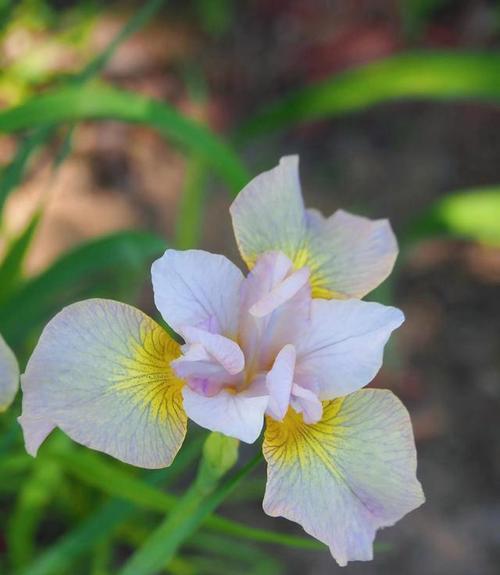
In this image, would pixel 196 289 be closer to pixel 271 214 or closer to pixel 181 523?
pixel 271 214

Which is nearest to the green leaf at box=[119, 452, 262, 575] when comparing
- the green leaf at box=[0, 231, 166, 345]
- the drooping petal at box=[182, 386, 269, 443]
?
the drooping petal at box=[182, 386, 269, 443]

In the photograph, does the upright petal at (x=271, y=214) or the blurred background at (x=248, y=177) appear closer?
the upright petal at (x=271, y=214)

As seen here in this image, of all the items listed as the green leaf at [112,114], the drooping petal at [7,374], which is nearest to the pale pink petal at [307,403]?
the drooping petal at [7,374]

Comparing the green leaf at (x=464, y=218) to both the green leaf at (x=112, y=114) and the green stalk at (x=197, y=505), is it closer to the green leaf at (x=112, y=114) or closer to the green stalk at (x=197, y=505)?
the green leaf at (x=112, y=114)

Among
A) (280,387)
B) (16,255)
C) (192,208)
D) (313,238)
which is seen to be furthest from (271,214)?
(192,208)

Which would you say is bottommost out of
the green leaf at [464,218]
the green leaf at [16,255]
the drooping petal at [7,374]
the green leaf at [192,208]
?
the green leaf at [464,218]

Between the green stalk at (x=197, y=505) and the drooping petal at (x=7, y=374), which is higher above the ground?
the drooping petal at (x=7, y=374)
